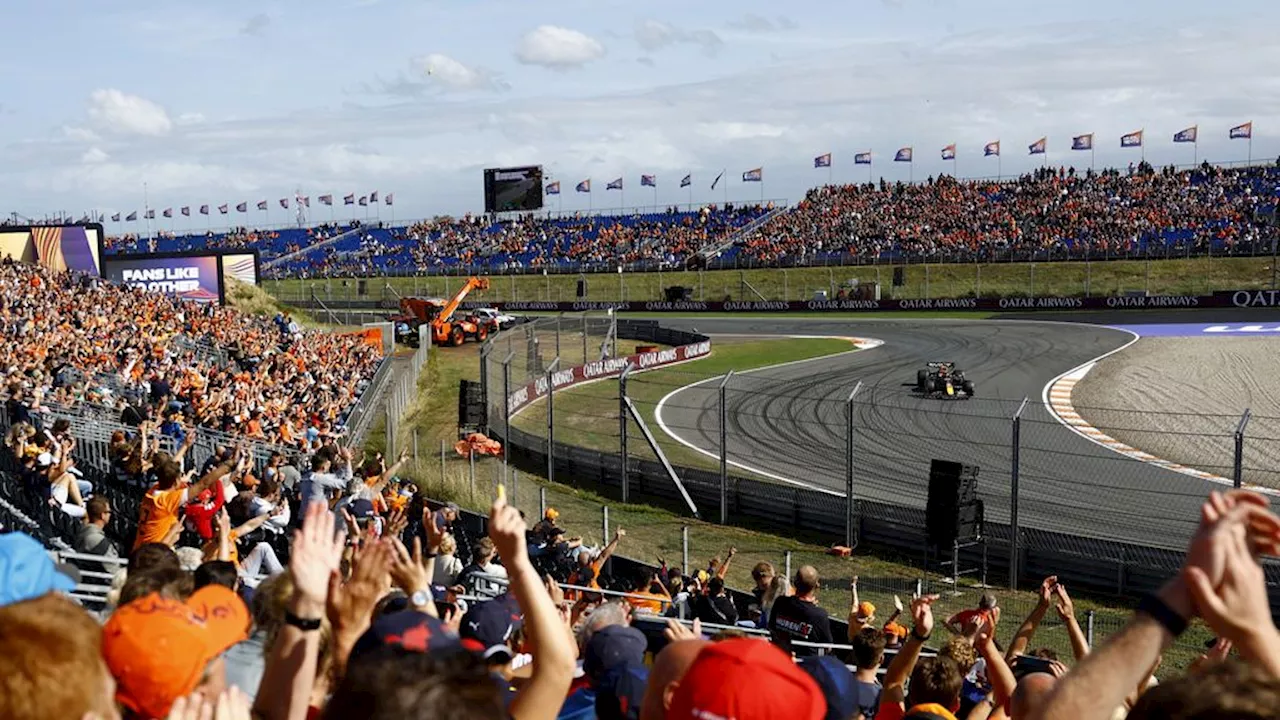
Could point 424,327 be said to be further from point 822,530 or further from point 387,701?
point 387,701

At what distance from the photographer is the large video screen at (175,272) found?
4578 cm

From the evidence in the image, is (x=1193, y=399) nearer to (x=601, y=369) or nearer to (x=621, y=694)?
(x=601, y=369)

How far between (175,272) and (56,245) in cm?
414

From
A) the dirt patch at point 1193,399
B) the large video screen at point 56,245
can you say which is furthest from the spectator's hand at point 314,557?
the large video screen at point 56,245

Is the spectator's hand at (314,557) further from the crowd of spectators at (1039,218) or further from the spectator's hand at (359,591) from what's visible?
the crowd of spectators at (1039,218)

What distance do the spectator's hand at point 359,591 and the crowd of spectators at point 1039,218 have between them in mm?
65523

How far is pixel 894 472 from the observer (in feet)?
72.8

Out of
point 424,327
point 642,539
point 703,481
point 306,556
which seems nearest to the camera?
point 306,556

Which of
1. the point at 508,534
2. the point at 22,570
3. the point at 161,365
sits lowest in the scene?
the point at 161,365

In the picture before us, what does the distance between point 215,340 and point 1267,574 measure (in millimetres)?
23464

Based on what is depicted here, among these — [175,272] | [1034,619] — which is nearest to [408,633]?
[1034,619]

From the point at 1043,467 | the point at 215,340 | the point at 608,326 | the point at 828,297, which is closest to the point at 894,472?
the point at 1043,467

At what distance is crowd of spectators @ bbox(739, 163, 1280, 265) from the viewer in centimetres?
6744

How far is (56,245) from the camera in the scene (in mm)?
43688
